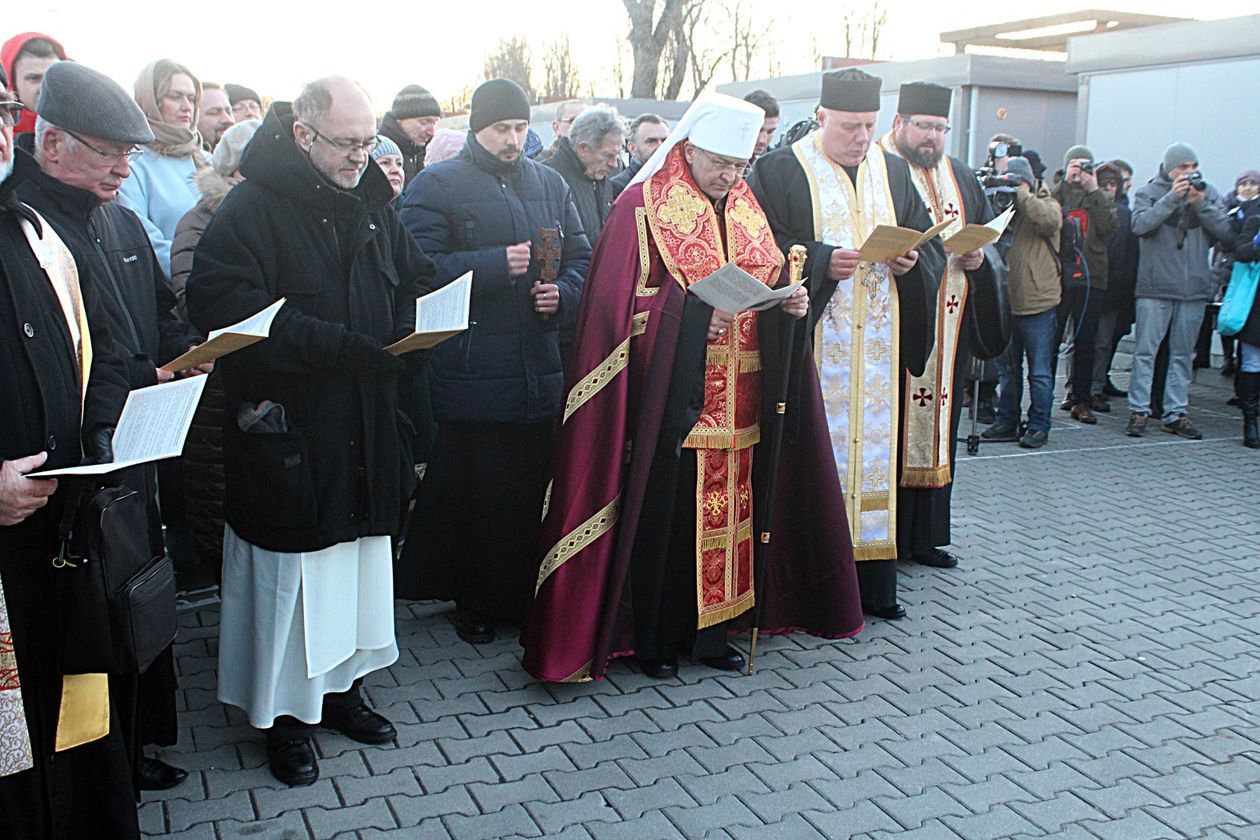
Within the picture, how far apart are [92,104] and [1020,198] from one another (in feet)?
22.7

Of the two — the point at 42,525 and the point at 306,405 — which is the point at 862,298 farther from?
the point at 42,525

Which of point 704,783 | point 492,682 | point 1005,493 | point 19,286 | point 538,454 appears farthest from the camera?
point 1005,493

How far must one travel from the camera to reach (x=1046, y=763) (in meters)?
3.88

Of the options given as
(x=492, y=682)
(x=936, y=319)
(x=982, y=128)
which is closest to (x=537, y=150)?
(x=936, y=319)

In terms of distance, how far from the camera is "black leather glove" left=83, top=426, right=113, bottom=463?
2857 millimetres

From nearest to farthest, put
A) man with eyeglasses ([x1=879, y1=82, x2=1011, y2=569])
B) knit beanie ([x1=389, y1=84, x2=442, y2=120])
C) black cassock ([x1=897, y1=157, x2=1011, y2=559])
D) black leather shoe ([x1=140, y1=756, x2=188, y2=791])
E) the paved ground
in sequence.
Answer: the paved ground
black leather shoe ([x1=140, y1=756, x2=188, y2=791])
man with eyeglasses ([x1=879, y1=82, x2=1011, y2=569])
black cassock ([x1=897, y1=157, x2=1011, y2=559])
knit beanie ([x1=389, y1=84, x2=442, y2=120])

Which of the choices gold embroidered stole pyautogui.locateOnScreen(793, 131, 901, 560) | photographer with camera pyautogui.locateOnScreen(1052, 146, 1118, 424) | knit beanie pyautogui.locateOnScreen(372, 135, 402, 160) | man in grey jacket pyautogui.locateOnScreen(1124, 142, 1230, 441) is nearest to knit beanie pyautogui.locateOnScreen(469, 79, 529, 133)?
knit beanie pyautogui.locateOnScreen(372, 135, 402, 160)

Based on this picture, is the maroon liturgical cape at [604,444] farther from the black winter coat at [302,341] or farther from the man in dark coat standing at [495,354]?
the black winter coat at [302,341]

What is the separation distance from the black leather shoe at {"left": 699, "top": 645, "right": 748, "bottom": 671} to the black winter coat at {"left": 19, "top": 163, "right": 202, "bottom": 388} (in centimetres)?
217

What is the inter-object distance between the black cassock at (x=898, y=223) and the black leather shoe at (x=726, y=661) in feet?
2.81

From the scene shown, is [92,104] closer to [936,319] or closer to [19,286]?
[19,286]

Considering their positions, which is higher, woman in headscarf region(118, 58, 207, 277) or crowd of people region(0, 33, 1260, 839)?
woman in headscarf region(118, 58, 207, 277)

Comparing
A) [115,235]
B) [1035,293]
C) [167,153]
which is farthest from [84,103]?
[1035,293]

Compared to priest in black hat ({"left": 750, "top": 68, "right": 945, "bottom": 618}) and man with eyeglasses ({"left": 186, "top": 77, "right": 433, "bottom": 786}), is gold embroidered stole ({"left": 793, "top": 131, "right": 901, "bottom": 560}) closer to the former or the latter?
priest in black hat ({"left": 750, "top": 68, "right": 945, "bottom": 618})
